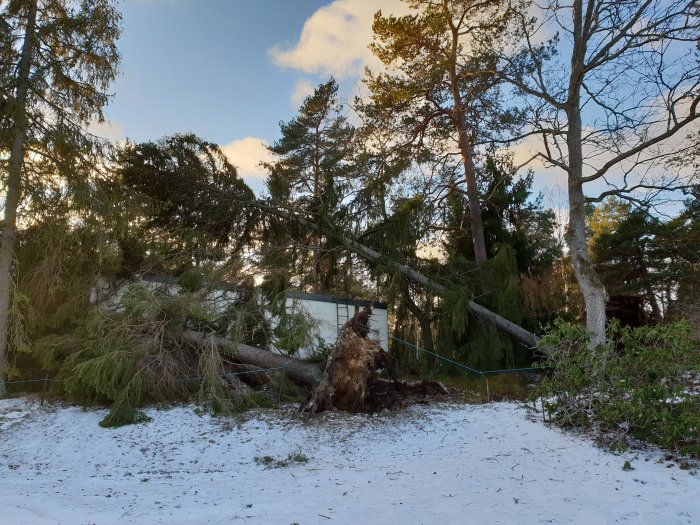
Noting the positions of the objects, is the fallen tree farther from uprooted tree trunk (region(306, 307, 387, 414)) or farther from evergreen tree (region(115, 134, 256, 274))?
uprooted tree trunk (region(306, 307, 387, 414))

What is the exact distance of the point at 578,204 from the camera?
852 centimetres

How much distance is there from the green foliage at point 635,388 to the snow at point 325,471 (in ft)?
1.00

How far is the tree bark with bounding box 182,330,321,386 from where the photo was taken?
23.3ft

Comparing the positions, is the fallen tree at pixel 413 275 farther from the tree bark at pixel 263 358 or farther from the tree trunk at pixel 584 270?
the tree bark at pixel 263 358

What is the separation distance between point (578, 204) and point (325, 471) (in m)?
6.83

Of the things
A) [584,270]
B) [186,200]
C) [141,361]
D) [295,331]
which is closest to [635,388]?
[584,270]

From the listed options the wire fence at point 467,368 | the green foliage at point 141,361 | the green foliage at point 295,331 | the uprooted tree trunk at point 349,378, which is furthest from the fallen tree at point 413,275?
the green foliage at point 141,361

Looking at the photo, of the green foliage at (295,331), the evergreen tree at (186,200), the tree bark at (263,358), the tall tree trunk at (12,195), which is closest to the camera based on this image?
the tree bark at (263,358)

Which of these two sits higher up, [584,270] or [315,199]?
[315,199]

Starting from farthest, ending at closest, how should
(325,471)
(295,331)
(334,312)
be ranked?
(334,312) → (295,331) → (325,471)

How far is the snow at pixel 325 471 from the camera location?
3314 mm

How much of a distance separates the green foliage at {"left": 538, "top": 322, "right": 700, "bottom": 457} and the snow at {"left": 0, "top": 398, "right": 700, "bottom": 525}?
1.00ft

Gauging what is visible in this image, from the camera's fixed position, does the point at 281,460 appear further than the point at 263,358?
No

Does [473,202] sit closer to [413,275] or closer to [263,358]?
[413,275]
